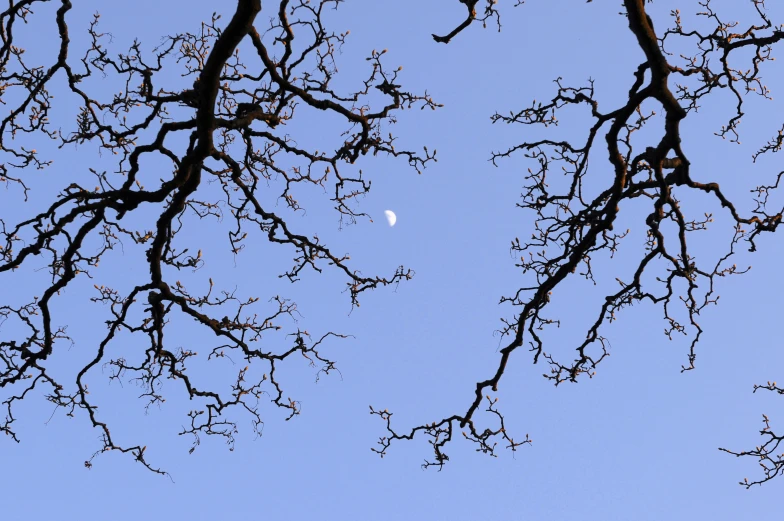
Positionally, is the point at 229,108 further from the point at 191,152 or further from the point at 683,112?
the point at 683,112

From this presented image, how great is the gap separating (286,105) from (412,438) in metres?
3.28

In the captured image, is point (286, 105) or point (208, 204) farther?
point (208, 204)

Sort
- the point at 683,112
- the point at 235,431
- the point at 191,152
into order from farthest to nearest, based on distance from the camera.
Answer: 1. the point at 235,431
2. the point at 191,152
3. the point at 683,112

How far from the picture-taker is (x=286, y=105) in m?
6.81

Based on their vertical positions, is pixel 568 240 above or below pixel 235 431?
above

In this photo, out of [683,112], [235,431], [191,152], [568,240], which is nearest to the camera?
[683,112]

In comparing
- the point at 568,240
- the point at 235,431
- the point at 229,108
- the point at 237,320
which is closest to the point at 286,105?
the point at 229,108

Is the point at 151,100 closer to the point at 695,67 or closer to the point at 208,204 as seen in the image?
the point at 208,204

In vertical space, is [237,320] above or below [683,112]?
below

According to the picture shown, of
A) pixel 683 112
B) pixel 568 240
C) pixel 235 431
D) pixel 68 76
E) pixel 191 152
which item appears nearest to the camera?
pixel 683 112

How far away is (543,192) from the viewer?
6.73m

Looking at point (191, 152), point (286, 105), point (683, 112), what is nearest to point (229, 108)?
point (286, 105)

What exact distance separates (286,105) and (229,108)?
0.69 m

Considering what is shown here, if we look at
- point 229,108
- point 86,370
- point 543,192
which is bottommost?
point 86,370
